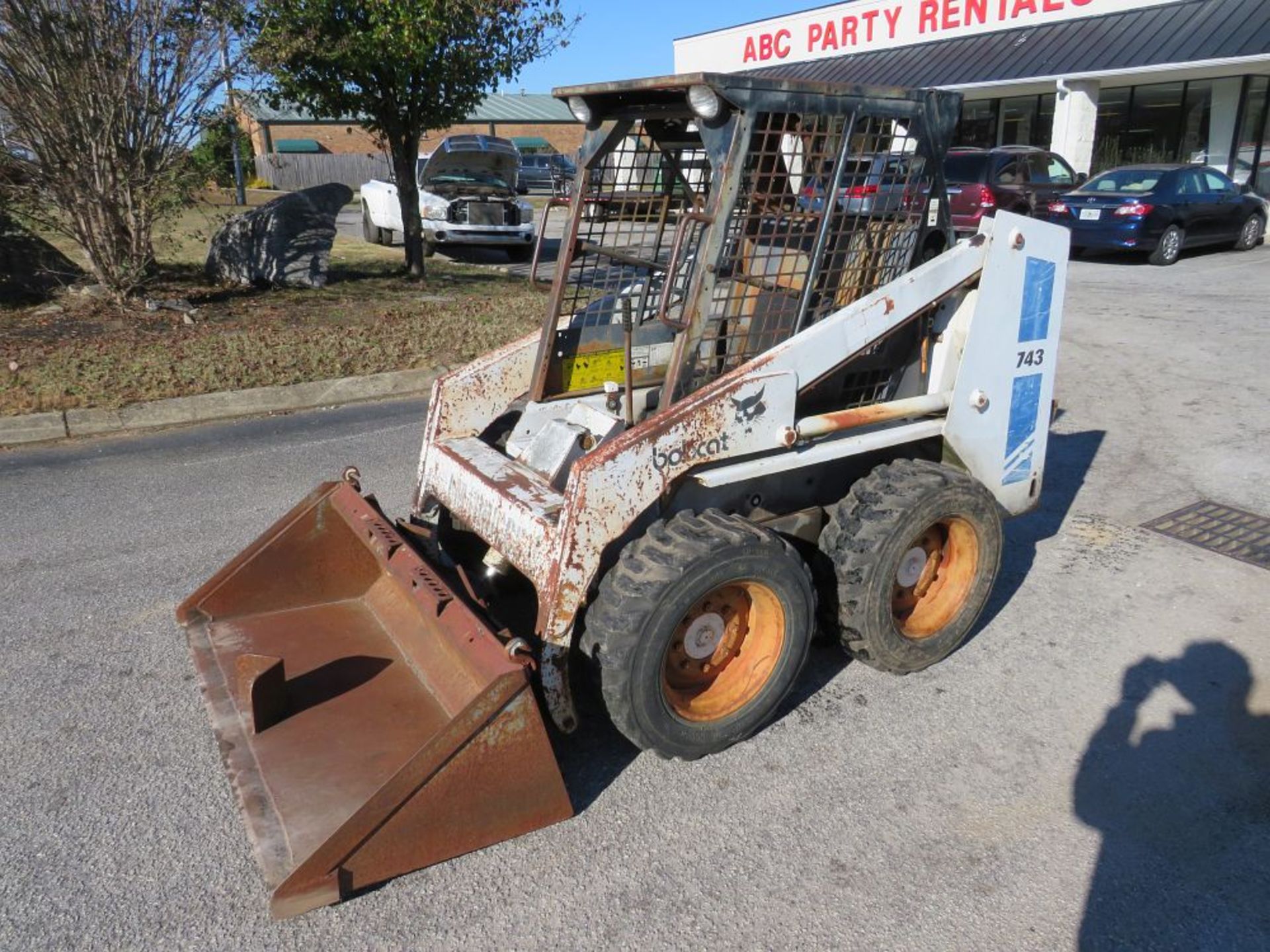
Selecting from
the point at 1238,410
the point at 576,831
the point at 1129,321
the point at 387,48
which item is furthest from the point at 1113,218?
the point at 576,831

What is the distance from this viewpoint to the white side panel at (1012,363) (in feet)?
13.1

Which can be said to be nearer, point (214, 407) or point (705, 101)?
point (705, 101)

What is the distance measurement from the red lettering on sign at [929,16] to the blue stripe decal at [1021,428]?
23395 mm

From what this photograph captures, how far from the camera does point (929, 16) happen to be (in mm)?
24453

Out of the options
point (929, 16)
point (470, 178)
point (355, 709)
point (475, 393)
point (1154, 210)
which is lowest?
point (355, 709)

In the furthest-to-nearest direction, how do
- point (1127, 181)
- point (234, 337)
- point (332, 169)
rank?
point (332, 169) < point (1127, 181) < point (234, 337)

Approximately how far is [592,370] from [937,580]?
1.76 m

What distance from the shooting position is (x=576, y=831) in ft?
10.2

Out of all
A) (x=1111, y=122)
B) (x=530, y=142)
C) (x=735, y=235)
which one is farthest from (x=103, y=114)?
(x=530, y=142)

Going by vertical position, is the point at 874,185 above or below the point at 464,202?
above

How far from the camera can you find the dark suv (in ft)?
52.3

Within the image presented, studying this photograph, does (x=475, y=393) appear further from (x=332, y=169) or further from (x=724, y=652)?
(x=332, y=169)

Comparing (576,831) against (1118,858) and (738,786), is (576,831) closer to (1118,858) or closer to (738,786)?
(738,786)

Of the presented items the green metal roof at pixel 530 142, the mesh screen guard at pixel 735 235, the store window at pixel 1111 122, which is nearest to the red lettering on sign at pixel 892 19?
the store window at pixel 1111 122
